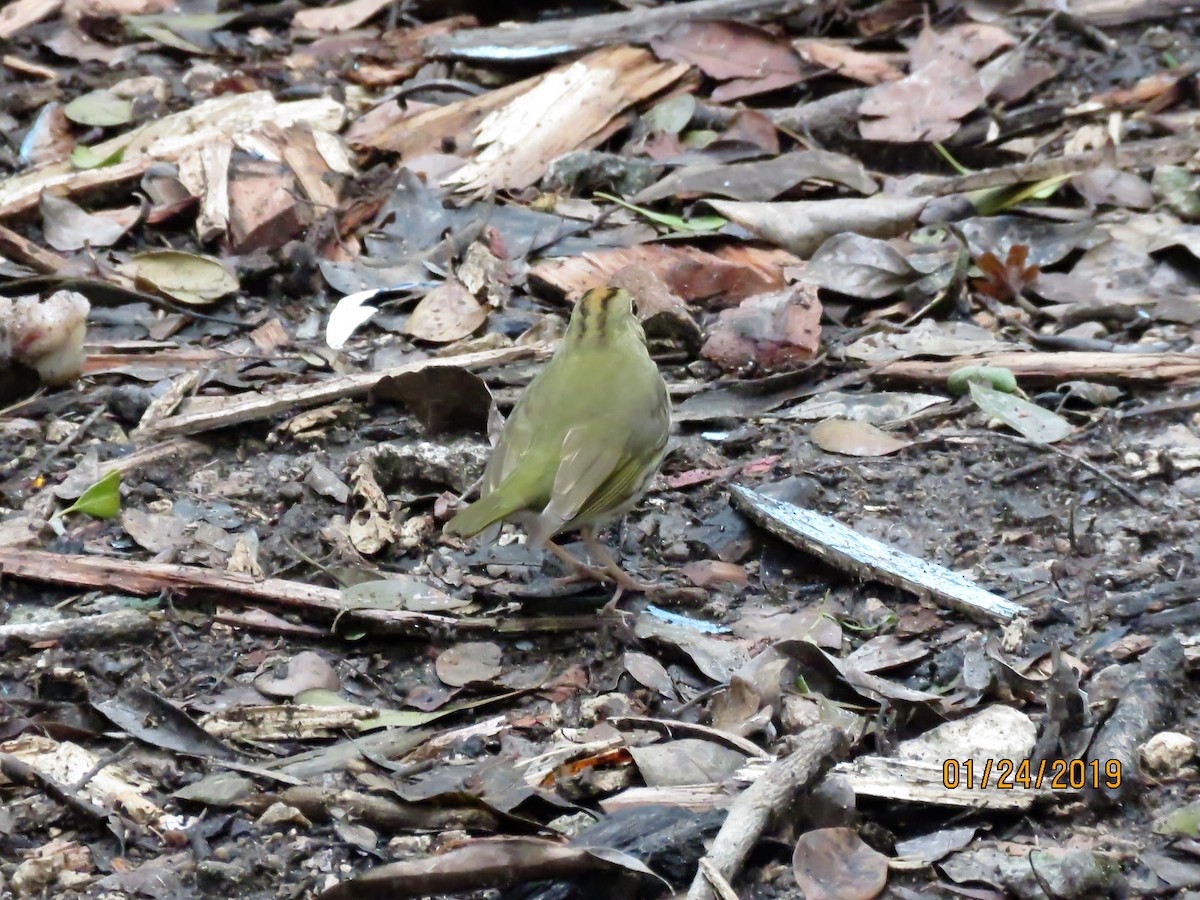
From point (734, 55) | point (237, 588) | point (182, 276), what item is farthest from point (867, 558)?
point (734, 55)

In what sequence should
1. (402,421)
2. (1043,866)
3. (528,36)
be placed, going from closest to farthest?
1. (1043,866)
2. (402,421)
3. (528,36)

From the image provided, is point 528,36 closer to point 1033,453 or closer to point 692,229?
point 692,229

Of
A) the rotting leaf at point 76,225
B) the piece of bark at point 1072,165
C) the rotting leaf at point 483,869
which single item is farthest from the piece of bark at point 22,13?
the rotting leaf at point 483,869

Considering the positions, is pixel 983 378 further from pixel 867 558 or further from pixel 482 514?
pixel 482 514

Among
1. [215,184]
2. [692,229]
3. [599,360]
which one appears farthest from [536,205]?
[599,360]

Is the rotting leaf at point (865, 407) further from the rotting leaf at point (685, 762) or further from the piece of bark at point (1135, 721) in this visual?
the rotting leaf at point (685, 762)
